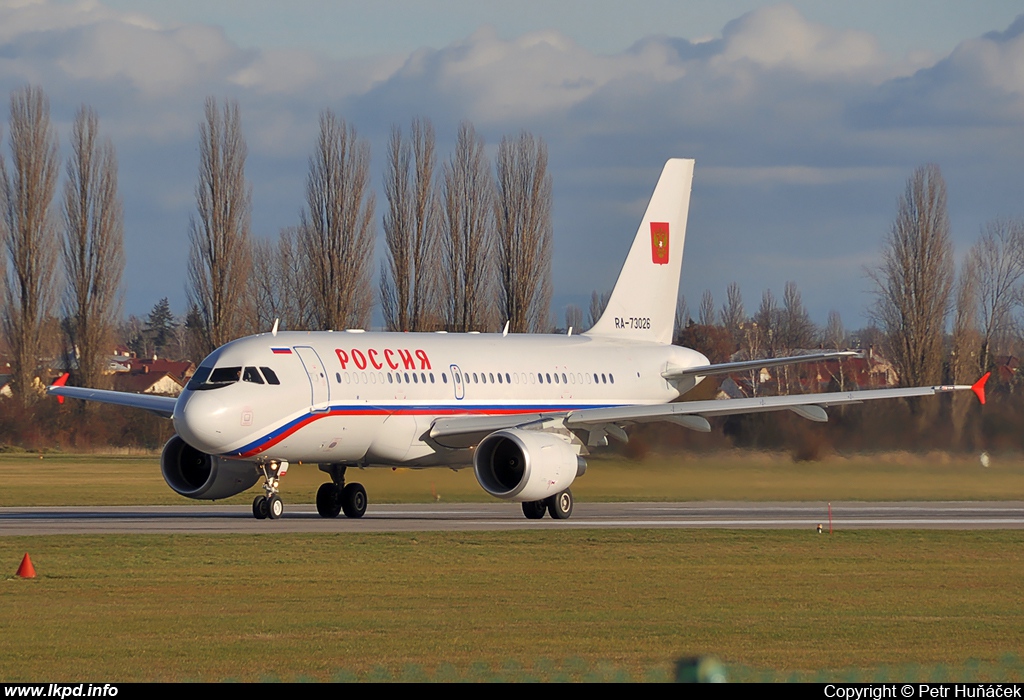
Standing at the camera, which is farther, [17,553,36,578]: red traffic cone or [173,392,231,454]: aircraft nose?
[173,392,231,454]: aircraft nose

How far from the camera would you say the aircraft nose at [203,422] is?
→ 29.2 meters

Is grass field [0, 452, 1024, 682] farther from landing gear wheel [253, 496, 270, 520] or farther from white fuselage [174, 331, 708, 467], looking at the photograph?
landing gear wheel [253, 496, 270, 520]

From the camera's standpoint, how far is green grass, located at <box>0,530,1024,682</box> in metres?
14.0

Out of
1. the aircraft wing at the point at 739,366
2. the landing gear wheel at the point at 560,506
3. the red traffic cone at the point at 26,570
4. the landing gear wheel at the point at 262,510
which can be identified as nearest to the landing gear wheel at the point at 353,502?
the landing gear wheel at the point at 262,510

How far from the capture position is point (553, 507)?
33031mm

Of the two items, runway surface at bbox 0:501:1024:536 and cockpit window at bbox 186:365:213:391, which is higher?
cockpit window at bbox 186:365:213:391

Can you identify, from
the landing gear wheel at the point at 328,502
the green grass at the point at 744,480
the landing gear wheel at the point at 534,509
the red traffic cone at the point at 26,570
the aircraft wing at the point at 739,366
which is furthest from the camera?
the green grass at the point at 744,480

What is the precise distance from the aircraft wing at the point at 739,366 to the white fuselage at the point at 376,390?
62.0 inches

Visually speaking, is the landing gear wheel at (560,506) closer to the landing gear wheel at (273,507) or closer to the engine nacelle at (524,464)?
the engine nacelle at (524,464)

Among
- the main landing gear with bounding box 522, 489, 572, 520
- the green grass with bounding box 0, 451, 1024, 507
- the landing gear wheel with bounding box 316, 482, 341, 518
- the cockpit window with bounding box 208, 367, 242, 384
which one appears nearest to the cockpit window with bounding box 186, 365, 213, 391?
the cockpit window with bounding box 208, 367, 242, 384

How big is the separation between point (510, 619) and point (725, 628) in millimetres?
2379

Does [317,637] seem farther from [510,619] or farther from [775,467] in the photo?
[775,467]

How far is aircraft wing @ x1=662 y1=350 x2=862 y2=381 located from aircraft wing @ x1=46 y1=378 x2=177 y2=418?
12815mm

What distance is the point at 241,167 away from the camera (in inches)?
2884
